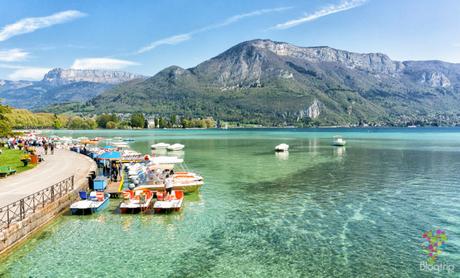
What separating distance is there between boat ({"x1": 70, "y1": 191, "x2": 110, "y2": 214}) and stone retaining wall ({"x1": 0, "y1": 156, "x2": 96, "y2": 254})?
3.72ft

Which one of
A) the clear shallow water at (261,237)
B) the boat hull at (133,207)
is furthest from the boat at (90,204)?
the boat hull at (133,207)

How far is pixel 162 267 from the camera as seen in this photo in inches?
770

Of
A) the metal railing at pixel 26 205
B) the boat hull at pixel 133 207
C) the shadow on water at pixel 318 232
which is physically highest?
the metal railing at pixel 26 205

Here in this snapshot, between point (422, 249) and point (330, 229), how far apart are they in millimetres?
6155

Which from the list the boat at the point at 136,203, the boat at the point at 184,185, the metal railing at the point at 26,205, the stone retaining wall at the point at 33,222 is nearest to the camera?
the stone retaining wall at the point at 33,222

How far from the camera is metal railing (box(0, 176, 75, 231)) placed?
22.7 meters

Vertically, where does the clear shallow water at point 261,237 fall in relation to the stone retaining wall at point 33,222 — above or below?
below

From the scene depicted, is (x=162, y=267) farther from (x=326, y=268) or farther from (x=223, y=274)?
(x=326, y=268)

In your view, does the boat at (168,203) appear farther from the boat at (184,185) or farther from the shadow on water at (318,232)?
the shadow on water at (318,232)

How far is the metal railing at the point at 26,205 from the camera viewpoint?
74.3 feet

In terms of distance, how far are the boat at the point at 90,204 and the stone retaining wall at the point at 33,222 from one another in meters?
1.13

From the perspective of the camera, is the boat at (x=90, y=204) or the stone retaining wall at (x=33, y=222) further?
the boat at (x=90, y=204)

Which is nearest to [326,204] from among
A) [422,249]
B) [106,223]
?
[422,249]

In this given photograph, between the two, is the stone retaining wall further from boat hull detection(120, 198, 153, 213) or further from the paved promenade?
boat hull detection(120, 198, 153, 213)
